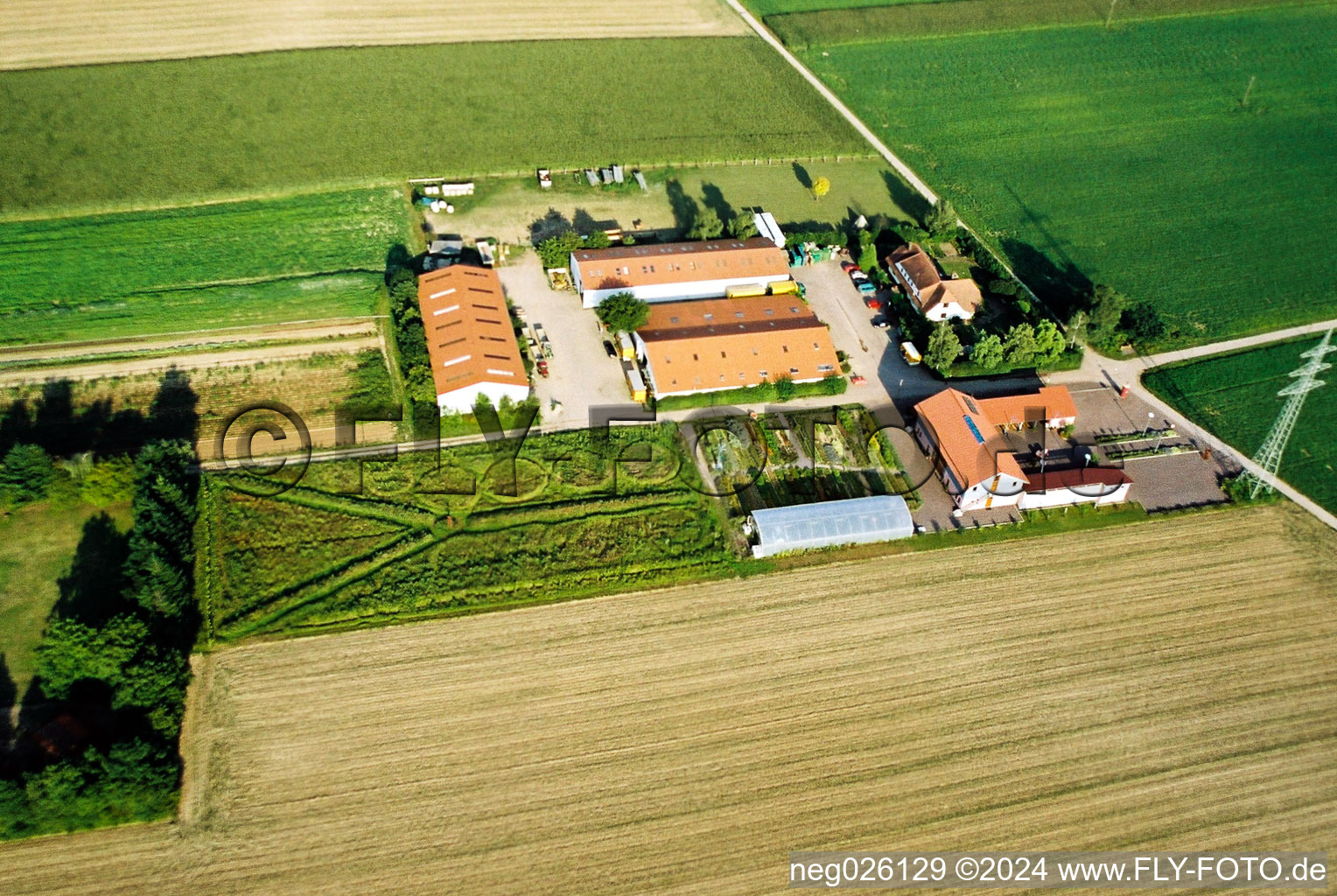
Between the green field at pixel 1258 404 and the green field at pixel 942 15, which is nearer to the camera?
the green field at pixel 1258 404

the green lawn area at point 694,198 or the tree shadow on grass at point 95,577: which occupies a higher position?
the green lawn area at point 694,198

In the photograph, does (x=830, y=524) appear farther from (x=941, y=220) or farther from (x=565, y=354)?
(x=941, y=220)

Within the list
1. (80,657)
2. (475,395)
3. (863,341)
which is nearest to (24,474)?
(80,657)

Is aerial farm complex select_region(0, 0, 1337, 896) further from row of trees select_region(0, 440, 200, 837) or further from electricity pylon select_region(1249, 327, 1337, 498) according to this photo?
electricity pylon select_region(1249, 327, 1337, 498)

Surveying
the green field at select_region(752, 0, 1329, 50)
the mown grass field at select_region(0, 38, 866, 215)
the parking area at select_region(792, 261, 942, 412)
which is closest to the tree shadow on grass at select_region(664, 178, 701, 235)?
the mown grass field at select_region(0, 38, 866, 215)

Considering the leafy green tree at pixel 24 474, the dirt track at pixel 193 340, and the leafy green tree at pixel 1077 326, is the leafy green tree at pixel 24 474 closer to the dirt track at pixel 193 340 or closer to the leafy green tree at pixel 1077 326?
the dirt track at pixel 193 340

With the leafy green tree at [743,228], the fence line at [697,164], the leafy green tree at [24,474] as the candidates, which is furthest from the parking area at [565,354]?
the leafy green tree at [24,474]
